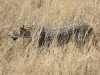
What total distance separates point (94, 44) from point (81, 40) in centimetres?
28

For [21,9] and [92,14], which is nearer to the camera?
[92,14]

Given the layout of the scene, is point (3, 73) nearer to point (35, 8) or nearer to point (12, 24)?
point (12, 24)

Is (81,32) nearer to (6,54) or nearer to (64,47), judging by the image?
(64,47)

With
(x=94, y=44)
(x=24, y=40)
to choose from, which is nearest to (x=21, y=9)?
(x=24, y=40)

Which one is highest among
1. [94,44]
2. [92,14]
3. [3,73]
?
[92,14]

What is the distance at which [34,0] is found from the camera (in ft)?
22.0

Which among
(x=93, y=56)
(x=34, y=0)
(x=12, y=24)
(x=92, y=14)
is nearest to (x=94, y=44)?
(x=93, y=56)

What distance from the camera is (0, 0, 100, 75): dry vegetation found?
382cm

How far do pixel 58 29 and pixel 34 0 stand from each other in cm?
210

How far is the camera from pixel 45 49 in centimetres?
457

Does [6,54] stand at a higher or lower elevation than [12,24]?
lower

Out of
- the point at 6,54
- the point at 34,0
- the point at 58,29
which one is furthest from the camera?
the point at 34,0

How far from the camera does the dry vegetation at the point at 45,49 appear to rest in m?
3.82

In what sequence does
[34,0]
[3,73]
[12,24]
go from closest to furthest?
1. [3,73]
2. [12,24]
3. [34,0]
